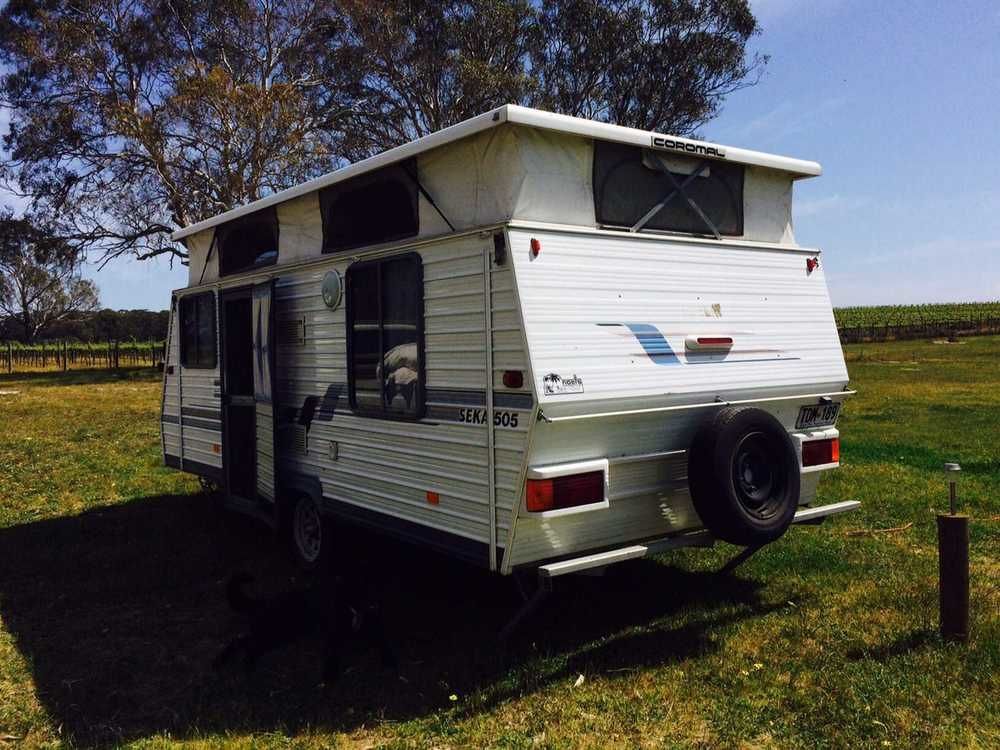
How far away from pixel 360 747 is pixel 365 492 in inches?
76.3

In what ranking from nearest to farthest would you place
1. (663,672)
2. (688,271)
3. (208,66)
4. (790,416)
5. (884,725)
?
(884,725)
(663,672)
(688,271)
(790,416)
(208,66)

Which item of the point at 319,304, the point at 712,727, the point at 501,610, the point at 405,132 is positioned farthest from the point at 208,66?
the point at 712,727

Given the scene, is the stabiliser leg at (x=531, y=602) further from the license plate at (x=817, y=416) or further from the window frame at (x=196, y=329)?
the window frame at (x=196, y=329)

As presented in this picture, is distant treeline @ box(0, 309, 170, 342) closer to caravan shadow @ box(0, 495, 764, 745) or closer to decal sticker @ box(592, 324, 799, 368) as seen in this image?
caravan shadow @ box(0, 495, 764, 745)

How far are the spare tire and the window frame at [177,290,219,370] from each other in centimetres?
456

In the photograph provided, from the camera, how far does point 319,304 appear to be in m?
5.95

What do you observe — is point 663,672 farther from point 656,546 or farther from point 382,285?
point 382,285

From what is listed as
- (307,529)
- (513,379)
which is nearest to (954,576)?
(513,379)

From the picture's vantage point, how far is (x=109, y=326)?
73.8 meters

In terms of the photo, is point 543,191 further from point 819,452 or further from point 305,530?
point 305,530

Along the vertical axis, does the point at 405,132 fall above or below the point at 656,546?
above

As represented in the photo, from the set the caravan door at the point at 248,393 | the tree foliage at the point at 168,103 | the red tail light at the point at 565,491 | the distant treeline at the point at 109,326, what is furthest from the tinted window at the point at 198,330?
the distant treeline at the point at 109,326

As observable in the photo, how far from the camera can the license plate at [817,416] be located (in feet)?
17.9

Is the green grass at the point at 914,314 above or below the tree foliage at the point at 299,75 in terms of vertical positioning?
below
